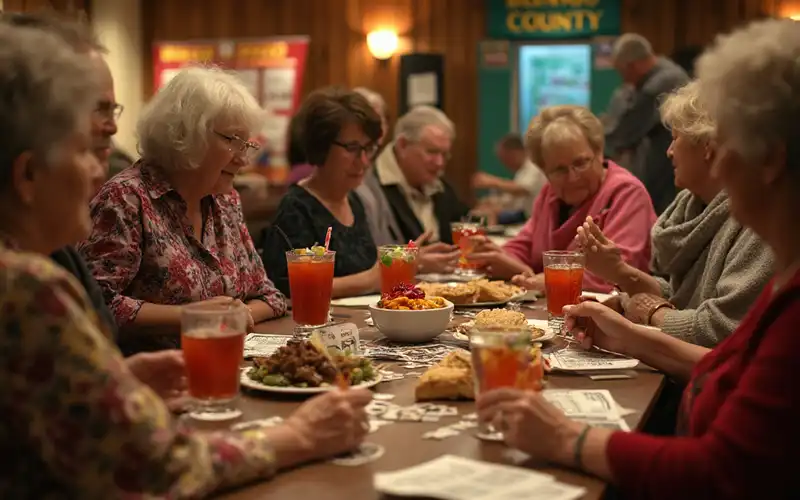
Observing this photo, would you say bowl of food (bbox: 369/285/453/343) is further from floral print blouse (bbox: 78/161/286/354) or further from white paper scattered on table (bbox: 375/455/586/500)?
white paper scattered on table (bbox: 375/455/586/500)

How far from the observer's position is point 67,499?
111 centimetres

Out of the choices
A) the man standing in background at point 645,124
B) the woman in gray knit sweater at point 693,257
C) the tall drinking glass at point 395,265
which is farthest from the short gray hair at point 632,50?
the tall drinking glass at point 395,265

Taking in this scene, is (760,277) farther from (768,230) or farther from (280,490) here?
(280,490)

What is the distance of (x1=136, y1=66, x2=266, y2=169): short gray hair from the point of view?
249 centimetres

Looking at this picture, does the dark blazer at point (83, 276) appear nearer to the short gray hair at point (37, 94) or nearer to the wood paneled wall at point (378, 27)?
the short gray hair at point (37, 94)

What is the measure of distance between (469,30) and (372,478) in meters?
7.53

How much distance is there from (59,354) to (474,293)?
184cm

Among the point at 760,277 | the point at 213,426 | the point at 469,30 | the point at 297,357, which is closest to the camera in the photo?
the point at 213,426

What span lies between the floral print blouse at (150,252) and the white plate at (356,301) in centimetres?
30

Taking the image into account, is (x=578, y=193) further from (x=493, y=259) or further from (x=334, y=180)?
(x=334, y=180)

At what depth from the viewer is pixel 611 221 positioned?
3418mm

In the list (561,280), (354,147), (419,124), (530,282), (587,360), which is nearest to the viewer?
(587,360)

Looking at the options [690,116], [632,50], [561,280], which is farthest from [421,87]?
A: [561,280]

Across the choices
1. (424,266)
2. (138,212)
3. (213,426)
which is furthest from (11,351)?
(424,266)
